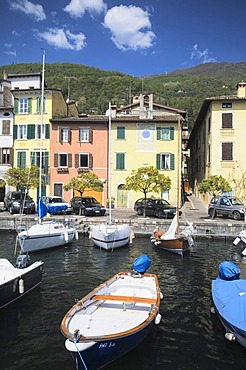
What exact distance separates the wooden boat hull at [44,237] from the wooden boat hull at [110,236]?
75.3 inches

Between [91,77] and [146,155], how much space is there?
58624 millimetres

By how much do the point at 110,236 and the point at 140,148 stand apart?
2216 cm

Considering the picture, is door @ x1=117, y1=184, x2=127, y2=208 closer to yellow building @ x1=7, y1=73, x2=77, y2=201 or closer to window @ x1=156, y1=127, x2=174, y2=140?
window @ x1=156, y1=127, x2=174, y2=140

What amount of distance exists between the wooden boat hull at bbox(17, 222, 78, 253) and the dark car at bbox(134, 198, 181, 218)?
1009 cm

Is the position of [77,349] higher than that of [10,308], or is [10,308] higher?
Answer: [77,349]

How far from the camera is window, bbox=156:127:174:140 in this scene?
43062 millimetres

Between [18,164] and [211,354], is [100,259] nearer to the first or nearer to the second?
[211,354]

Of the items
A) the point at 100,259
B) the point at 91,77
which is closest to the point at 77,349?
the point at 100,259

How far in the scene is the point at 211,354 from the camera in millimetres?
9414

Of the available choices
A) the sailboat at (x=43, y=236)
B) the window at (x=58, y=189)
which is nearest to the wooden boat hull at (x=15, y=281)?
the sailboat at (x=43, y=236)

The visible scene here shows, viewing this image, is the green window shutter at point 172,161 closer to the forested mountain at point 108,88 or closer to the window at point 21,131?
the window at point 21,131

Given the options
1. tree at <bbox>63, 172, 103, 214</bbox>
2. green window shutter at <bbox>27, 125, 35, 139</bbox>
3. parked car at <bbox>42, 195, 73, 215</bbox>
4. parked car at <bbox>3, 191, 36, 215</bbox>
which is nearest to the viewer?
parked car at <bbox>42, 195, 73, 215</bbox>

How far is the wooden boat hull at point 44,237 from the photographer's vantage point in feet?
71.1

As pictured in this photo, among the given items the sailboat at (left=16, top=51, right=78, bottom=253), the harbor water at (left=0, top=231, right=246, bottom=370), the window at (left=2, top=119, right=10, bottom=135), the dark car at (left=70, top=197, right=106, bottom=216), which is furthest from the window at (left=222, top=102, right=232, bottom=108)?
the window at (left=2, top=119, right=10, bottom=135)
